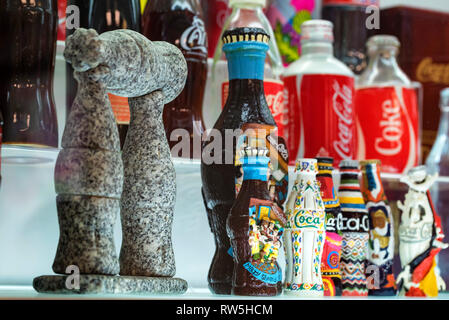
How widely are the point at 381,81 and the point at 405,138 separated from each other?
127 millimetres

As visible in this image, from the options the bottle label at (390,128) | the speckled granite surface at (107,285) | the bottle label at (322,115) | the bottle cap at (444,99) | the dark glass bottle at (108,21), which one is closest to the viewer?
the speckled granite surface at (107,285)

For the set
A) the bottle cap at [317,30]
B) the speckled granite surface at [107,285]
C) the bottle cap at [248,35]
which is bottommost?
the speckled granite surface at [107,285]

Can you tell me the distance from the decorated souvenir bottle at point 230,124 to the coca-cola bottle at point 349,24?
535mm

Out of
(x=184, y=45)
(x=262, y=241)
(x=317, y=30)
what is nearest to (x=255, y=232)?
(x=262, y=241)

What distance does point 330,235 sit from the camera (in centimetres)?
121

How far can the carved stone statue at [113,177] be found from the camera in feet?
2.99

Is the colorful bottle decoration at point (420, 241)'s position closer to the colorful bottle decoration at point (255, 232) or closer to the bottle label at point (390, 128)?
the bottle label at point (390, 128)

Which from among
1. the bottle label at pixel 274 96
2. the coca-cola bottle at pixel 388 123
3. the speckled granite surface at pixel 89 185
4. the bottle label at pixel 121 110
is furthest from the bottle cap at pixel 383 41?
the speckled granite surface at pixel 89 185

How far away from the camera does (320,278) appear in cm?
113
